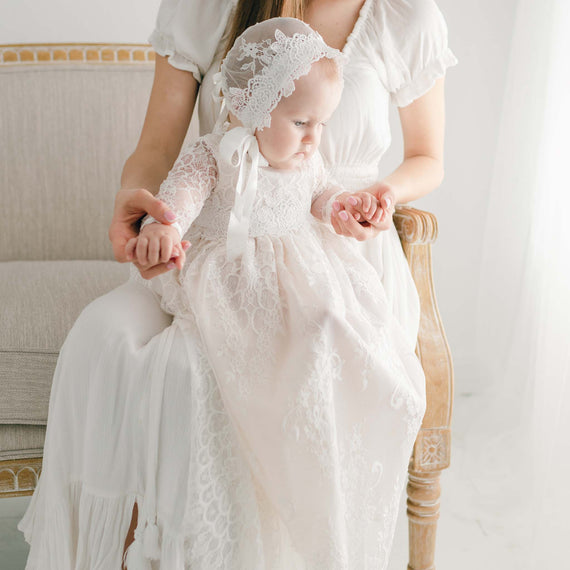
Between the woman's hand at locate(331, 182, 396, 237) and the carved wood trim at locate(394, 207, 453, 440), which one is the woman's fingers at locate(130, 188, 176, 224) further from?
the carved wood trim at locate(394, 207, 453, 440)

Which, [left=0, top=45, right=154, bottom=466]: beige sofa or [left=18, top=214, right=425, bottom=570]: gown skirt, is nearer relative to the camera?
[left=18, top=214, right=425, bottom=570]: gown skirt

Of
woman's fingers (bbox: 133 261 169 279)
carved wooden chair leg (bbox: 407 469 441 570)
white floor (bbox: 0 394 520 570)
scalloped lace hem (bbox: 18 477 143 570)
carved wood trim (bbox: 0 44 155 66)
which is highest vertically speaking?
carved wood trim (bbox: 0 44 155 66)

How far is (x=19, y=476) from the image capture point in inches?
52.1

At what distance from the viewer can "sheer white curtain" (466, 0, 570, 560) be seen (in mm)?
1831

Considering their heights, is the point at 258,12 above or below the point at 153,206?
above

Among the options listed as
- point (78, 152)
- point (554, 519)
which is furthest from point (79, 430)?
point (554, 519)

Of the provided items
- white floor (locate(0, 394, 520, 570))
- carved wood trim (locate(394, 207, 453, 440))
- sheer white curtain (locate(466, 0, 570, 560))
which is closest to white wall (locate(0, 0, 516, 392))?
sheer white curtain (locate(466, 0, 570, 560))

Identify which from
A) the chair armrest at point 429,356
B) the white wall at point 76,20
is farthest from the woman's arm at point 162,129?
the white wall at point 76,20

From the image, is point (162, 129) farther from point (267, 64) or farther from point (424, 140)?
point (424, 140)

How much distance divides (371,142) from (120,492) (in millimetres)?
786

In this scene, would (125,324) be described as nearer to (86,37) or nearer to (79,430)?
(79,430)

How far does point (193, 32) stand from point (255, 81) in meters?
0.43

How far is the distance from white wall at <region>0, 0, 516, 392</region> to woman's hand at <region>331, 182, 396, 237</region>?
47.1 inches

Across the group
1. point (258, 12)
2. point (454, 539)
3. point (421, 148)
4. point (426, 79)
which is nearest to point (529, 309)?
point (454, 539)
